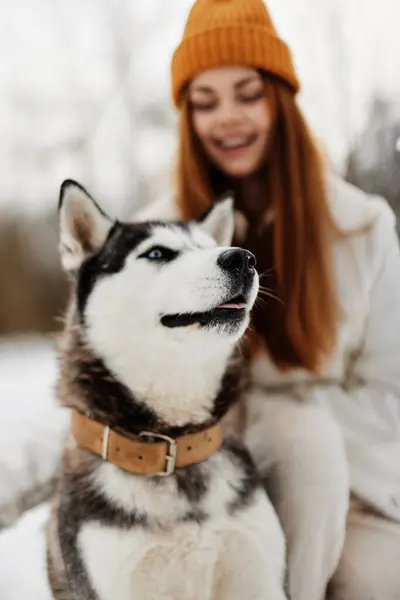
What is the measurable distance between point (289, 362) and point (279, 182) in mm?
331

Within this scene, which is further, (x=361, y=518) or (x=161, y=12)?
(x=161, y=12)

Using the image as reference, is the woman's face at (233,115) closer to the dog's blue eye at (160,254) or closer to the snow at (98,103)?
the snow at (98,103)

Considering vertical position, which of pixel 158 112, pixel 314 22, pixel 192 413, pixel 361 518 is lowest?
pixel 361 518

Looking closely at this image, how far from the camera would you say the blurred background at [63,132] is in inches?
44.3

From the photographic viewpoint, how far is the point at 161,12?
1.11m

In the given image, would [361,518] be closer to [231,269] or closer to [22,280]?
[231,269]

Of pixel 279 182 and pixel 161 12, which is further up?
pixel 161 12

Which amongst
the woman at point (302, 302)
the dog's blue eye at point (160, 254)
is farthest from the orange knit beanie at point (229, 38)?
the dog's blue eye at point (160, 254)

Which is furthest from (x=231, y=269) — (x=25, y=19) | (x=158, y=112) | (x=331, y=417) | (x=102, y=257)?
(x=25, y=19)

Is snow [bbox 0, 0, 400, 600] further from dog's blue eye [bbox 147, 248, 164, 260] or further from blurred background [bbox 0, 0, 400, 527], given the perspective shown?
Answer: dog's blue eye [bbox 147, 248, 164, 260]

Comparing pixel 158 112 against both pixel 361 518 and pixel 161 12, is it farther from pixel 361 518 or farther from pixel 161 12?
pixel 361 518

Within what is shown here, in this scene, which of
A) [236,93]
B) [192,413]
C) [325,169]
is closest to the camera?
[192,413]

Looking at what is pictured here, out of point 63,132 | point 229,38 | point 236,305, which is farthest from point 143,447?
point 63,132

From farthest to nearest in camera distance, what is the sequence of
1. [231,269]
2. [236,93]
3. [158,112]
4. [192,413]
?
1. [158,112]
2. [236,93]
3. [192,413]
4. [231,269]
